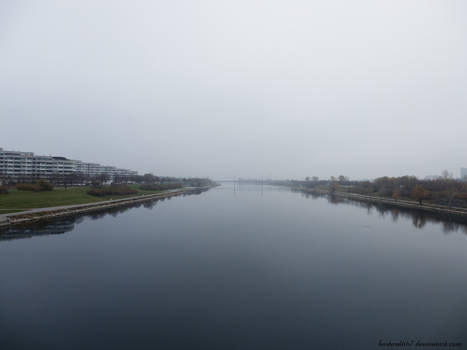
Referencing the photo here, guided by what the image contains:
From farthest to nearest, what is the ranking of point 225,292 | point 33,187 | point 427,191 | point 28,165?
1. point 28,165
2. point 427,191
3. point 33,187
4. point 225,292

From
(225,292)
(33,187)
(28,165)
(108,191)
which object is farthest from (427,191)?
(28,165)

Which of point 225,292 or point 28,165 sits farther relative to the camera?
point 28,165

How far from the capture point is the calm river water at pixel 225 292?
3.62 m

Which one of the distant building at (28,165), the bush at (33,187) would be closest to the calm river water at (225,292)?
the bush at (33,187)

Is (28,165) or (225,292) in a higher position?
(28,165)

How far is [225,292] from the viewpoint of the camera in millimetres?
5047

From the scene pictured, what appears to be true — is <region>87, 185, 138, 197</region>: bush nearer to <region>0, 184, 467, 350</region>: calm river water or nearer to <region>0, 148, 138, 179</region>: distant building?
<region>0, 184, 467, 350</region>: calm river water

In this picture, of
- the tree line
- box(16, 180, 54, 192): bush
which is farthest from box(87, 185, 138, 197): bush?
the tree line

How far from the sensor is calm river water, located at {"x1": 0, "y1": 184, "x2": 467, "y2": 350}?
3.62 metres

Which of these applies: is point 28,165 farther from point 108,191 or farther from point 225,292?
point 225,292

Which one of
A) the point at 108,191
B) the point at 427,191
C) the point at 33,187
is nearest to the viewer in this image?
the point at 33,187

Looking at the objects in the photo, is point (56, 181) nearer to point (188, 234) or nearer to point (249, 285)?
point (188, 234)

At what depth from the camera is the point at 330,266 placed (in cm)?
677

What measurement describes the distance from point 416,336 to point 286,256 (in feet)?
13.8
